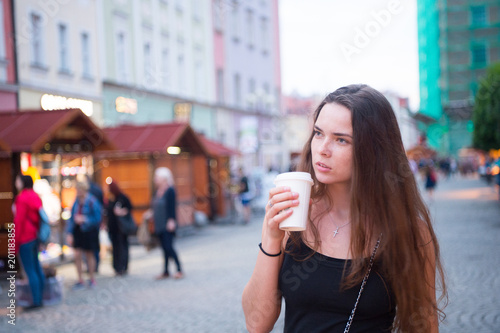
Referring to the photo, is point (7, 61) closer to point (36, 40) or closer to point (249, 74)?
point (36, 40)

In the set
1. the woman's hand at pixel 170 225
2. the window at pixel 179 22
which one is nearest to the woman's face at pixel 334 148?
the woman's hand at pixel 170 225

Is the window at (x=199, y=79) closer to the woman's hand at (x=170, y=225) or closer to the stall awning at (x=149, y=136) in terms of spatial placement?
the stall awning at (x=149, y=136)

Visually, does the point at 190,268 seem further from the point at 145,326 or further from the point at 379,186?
the point at 379,186

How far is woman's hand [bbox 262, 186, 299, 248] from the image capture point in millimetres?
2172

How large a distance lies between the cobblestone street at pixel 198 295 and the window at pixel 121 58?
35.1 feet

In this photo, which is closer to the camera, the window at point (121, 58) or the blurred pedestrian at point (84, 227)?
the blurred pedestrian at point (84, 227)

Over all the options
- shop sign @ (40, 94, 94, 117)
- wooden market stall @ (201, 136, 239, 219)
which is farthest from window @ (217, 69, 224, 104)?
shop sign @ (40, 94, 94, 117)

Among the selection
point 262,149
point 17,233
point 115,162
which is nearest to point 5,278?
point 17,233

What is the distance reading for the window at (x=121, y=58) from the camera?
24547 mm

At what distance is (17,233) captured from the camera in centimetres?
884

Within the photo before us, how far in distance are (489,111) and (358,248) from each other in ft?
82.5

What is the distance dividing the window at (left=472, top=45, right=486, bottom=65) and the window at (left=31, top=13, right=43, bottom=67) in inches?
2260

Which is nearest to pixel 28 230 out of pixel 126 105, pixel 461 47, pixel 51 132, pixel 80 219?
pixel 80 219

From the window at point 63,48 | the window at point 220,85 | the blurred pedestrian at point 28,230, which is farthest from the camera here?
the window at point 220,85
